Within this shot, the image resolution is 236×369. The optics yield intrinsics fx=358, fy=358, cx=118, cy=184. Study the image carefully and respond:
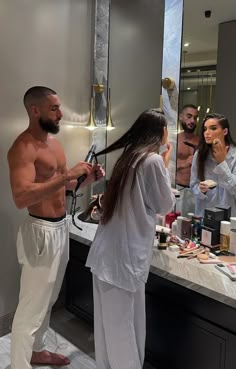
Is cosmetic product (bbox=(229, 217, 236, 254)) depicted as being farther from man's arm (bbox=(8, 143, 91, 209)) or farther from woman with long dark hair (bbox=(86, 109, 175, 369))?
man's arm (bbox=(8, 143, 91, 209))

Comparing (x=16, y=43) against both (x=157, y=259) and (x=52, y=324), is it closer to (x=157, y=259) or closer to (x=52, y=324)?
(x=157, y=259)

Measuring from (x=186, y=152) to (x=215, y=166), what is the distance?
21 centimetres

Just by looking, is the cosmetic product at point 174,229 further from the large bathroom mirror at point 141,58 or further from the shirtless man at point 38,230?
the shirtless man at point 38,230

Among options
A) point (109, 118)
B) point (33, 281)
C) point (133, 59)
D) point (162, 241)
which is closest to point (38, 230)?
point (33, 281)

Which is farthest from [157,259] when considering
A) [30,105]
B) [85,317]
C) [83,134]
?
[83,134]

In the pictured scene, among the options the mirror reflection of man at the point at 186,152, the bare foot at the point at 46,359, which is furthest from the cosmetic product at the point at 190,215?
the bare foot at the point at 46,359

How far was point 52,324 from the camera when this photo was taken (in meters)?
2.46

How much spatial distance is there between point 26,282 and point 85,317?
71 centimetres

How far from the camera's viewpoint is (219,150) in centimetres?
199

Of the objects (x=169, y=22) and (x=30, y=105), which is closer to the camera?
(x=30, y=105)

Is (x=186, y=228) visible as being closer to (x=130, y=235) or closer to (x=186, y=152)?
(x=186, y=152)

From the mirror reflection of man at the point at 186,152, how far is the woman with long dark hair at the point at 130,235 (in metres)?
0.49

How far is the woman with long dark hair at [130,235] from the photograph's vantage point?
158 cm

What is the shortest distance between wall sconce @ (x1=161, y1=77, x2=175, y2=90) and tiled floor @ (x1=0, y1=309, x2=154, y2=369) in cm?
163
